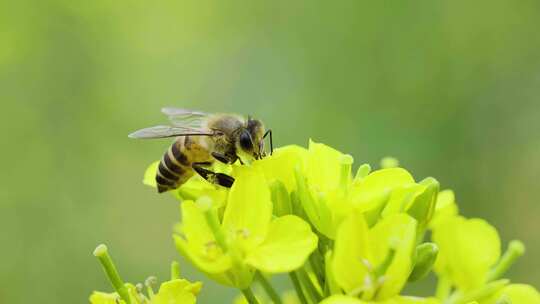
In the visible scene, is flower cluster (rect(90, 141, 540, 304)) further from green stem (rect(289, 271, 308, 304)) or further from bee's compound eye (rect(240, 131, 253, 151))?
bee's compound eye (rect(240, 131, 253, 151))

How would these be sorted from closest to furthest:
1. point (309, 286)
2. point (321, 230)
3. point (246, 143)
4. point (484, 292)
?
point (321, 230), point (309, 286), point (484, 292), point (246, 143)

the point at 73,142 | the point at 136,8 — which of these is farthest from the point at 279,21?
the point at 73,142

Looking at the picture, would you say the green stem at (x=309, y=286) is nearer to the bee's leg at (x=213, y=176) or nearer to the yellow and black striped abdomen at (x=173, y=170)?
the bee's leg at (x=213, y=176)

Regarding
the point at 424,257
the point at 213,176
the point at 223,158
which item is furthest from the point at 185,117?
the point at 424,257

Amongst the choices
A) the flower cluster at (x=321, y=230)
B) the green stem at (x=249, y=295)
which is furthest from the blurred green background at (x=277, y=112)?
the green stem at (x=249, y=295)

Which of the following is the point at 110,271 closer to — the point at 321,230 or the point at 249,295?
the point at 249,295

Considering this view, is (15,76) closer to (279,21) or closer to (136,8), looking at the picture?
(136,8)

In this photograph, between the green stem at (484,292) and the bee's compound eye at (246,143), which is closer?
the green stem at (484,292)
